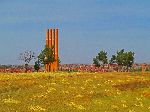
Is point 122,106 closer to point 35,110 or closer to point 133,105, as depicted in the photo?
point 133,105

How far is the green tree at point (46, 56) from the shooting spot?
479 ft

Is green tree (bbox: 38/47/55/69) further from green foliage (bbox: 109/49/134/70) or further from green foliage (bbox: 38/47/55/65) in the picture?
green foliage (bbox: 109/49/134/70)

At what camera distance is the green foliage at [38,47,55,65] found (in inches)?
5743

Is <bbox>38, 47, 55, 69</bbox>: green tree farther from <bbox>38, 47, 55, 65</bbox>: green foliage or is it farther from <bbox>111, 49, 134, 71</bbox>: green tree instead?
<bbox>111, 49, 134, 71</bbox>: green tree

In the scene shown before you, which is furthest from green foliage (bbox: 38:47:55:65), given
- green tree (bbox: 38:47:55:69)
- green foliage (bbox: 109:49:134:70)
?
green foliage (bbox: 109:49:134:70)

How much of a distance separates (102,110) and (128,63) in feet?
426

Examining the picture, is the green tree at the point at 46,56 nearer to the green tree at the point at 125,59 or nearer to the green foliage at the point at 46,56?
the green foliage at the point at 46,56

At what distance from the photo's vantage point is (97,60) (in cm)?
17538

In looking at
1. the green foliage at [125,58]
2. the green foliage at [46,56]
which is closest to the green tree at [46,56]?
the green foliage at [46,56]

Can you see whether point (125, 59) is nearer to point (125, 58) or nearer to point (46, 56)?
point (125, 58)

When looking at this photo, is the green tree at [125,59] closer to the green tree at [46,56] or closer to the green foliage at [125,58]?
the green foliage at [125,58]

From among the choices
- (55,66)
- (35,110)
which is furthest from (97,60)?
(35,110)

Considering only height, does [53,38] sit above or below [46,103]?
above

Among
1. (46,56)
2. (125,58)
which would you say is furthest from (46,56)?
(125,58)
